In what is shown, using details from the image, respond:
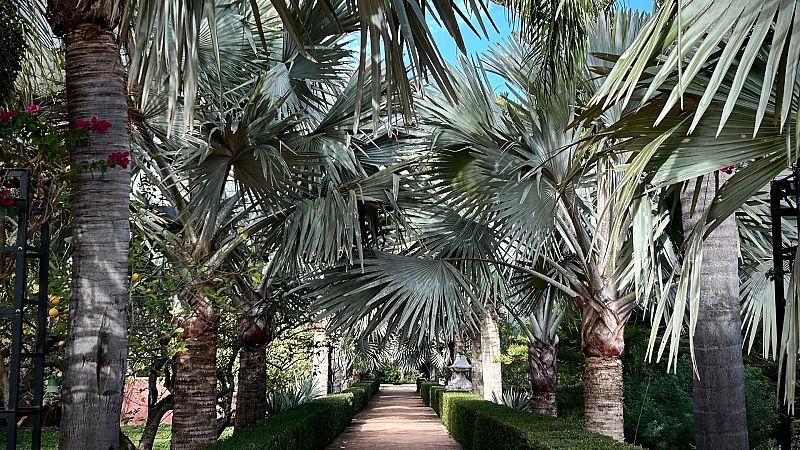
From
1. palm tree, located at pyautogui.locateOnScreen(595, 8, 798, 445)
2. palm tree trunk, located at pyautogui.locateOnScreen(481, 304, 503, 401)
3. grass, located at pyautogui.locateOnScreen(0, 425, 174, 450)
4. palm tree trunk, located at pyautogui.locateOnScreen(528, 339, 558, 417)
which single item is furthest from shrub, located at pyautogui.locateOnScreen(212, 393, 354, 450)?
palm tree, located at pyautogui.locateOnScreen(595, 8, 798, 445)

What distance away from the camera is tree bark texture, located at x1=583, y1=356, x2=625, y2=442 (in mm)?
8492

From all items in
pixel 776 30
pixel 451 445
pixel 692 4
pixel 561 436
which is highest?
pixel 692 4

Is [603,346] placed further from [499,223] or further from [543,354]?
[543,354]

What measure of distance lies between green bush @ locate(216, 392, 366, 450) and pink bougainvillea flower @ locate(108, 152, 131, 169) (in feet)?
13.0

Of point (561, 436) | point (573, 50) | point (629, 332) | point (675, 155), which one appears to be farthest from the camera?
point (629, 332)

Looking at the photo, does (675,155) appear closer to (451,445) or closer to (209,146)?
(209,146)

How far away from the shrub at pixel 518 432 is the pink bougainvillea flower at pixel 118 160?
14.2ft

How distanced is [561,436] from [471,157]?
116 inches

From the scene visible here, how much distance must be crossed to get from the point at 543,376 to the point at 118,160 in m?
11.1

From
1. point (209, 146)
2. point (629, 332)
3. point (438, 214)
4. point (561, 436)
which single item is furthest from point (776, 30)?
point (629, 332)

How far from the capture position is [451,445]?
54.6 feet

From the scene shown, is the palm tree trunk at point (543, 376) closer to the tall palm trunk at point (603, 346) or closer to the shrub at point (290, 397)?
the shrub at point (290, 397)

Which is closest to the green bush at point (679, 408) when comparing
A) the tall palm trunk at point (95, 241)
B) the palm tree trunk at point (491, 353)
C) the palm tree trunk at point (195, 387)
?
the palm tree trunk at point (491, 353)

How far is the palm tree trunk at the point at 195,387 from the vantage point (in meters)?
7.90
